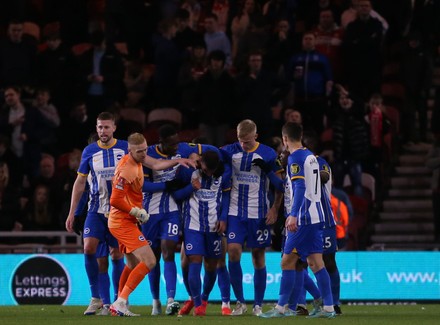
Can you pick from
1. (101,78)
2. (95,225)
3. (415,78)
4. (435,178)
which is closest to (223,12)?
(101,78)

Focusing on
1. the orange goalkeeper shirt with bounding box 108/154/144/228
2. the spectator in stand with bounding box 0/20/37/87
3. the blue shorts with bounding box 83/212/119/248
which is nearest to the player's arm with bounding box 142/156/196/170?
the orange goalkeeper shirt with bounding box 108/154/144/228

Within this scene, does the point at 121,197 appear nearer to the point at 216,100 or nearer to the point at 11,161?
the point at 11,161

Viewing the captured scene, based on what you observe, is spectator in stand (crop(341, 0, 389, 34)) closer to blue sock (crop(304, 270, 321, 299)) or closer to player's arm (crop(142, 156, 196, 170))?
blue sock (crop(304, 270, 321, 299))

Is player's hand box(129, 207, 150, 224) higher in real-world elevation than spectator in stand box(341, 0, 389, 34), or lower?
lower

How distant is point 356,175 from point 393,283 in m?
2.34

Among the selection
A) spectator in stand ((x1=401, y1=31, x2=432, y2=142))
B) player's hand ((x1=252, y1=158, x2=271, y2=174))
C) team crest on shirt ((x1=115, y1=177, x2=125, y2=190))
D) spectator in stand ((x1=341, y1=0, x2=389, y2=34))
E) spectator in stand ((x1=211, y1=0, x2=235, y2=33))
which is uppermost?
spectator in stand ((x1=211, y1=0, x2=235, y2=33))

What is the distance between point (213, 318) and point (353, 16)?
1052 cm

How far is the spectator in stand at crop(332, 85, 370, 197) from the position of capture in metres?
22.8

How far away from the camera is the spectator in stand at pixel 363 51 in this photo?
939 inches

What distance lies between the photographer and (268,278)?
2120cm

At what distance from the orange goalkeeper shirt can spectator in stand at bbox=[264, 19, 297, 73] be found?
895 cm

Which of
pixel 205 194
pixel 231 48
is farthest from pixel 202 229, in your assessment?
pixel 231 48

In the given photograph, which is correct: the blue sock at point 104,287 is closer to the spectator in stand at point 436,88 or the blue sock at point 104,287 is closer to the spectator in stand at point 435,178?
the spectator in stand at point 435,178

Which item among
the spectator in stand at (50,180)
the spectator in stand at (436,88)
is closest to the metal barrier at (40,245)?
the spectator in stand at (50,180)
